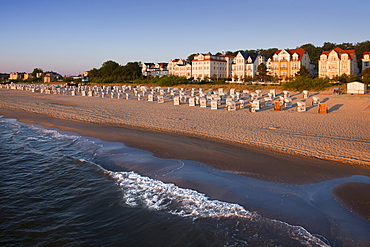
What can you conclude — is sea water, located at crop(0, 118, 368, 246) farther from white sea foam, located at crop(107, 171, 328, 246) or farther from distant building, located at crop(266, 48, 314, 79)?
distant building, located at crop(266, 48, 314, 79)

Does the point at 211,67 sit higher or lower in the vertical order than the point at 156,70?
lower

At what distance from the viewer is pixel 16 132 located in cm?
1490

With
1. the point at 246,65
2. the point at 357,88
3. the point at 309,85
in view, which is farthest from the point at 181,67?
the point at 357,88

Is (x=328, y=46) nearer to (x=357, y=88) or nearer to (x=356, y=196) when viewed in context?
(x=357, y=88)

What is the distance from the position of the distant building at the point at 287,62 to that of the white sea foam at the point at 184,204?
2334 inches

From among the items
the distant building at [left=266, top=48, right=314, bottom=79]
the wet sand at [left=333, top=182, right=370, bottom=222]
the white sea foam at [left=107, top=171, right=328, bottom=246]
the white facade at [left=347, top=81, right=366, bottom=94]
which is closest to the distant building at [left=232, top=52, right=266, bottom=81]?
the distant building at [left=266, top=48, right=314, bottom=79]

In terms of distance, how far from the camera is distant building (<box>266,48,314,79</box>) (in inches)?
2454

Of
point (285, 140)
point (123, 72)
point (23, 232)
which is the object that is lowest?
point (23, 232)

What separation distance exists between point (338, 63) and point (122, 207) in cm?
6482

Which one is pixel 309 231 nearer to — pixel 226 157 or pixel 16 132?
pixel 226 157

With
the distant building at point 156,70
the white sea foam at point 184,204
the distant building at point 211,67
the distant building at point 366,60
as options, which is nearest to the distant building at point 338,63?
the distant building at point 366,60

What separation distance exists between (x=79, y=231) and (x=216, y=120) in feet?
37.2

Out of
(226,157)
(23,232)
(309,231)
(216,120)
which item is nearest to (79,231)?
(23,232)

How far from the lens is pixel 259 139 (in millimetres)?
11242
